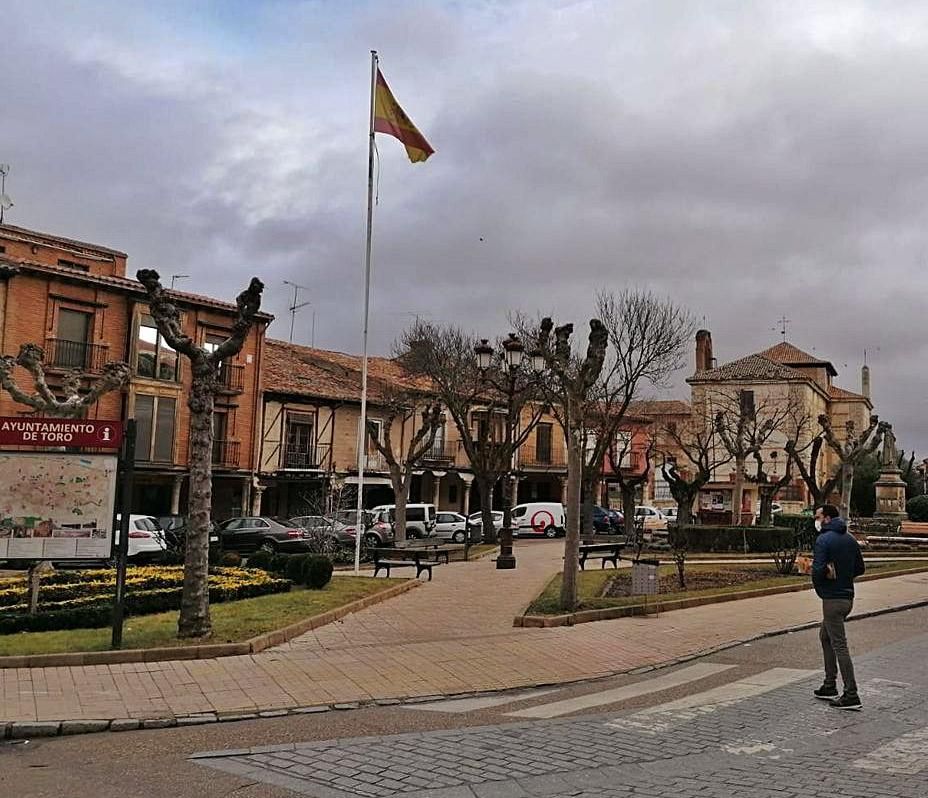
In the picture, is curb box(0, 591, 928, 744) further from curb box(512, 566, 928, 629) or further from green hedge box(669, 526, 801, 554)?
green hedge box(669, 526, 801, 554)

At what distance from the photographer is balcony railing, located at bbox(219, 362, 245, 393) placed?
39.4m

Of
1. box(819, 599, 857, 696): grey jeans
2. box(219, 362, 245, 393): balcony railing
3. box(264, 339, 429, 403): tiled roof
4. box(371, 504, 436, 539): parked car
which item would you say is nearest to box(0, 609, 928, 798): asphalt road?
box(819, 599, 857, 696): grey jeans

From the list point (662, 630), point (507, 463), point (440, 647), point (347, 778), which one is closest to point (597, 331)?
point (662, 630)

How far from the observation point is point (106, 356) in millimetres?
35969

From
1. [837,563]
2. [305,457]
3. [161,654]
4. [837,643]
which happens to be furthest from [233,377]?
[837,643]

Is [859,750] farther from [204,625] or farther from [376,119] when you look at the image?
[376,119]

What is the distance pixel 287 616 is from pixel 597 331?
6317 millimetres

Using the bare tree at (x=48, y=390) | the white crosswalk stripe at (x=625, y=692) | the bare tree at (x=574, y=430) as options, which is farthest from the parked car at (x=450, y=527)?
the white crosswalk stripe at (x=625, y=692)

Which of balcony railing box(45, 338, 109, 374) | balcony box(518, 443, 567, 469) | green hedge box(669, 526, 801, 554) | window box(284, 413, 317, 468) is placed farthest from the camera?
balcony box(518, 443, 567, 469)

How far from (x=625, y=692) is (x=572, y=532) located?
496cm

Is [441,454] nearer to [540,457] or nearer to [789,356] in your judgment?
[540,457]

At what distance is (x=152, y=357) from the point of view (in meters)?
38.0

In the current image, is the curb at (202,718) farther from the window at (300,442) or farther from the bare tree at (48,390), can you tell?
the window at (300,442)

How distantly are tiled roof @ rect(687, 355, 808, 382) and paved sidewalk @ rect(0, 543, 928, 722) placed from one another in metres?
50.8
